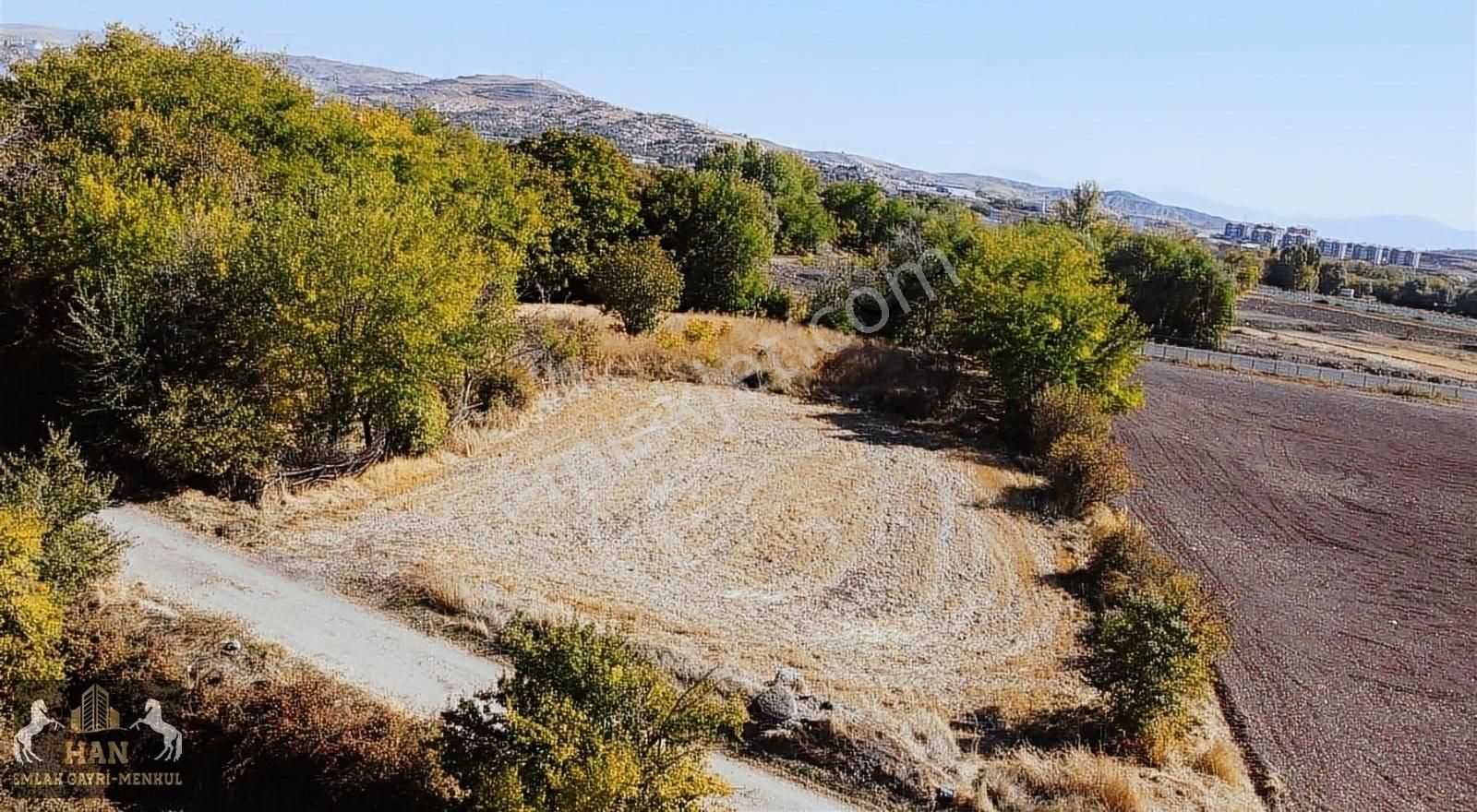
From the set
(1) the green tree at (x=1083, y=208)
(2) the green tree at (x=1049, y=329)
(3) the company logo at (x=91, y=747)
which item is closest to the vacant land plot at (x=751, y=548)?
(2) the green tree at (x=1049, y=329)

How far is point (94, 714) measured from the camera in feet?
41.1

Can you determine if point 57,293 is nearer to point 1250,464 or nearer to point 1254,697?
point 1254,697

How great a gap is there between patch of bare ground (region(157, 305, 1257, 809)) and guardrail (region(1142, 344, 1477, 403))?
2515 cm

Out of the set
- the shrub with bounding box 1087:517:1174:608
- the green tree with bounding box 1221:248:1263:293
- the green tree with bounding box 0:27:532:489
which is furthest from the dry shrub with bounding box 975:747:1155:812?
the green tree with bounding box 1221:248:1263:293

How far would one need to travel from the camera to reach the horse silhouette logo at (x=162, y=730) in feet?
40.0

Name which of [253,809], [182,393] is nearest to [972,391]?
[182,393]

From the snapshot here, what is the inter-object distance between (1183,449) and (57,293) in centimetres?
3135

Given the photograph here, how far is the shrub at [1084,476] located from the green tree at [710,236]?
18339 mm

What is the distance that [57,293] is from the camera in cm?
2064

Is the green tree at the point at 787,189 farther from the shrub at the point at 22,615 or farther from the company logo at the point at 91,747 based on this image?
the company logo at the point at 91,747

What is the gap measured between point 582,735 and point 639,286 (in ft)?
81.4

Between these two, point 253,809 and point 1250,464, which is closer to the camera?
point 253,809

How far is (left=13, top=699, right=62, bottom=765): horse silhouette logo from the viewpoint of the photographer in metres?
11.9

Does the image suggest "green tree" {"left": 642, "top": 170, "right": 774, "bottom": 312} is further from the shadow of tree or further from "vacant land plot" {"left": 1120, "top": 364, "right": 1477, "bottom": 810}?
the shadow of tree
